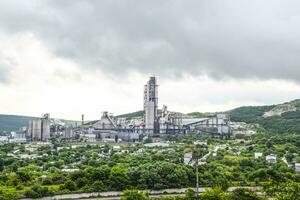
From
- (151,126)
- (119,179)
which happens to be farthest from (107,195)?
(151,126)

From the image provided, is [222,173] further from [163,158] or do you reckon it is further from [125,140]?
[125,140]

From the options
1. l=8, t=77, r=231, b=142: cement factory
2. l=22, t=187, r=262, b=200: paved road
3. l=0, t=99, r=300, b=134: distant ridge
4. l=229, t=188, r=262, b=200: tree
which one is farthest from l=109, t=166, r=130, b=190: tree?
l=0, t=99, r=300, b=134: distant ridge

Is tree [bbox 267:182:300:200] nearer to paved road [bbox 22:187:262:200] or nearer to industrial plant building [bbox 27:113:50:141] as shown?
paved road [bbox 22:187:262:200]

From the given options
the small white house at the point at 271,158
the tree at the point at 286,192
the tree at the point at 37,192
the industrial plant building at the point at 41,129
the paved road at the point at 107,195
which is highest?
the industrial plant building at the point at 41,129

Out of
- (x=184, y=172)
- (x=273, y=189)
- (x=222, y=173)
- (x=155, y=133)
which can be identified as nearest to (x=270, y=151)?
(x=222, y=173)

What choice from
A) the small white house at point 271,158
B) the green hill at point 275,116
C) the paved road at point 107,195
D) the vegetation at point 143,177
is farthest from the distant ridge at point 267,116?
the paved road at point 107,195

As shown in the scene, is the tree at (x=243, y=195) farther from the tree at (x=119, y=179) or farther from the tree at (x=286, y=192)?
the tree at (x=119, y=179)

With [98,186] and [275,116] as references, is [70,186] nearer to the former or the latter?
[98,186]

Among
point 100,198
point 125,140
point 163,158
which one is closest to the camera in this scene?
point 100,198
